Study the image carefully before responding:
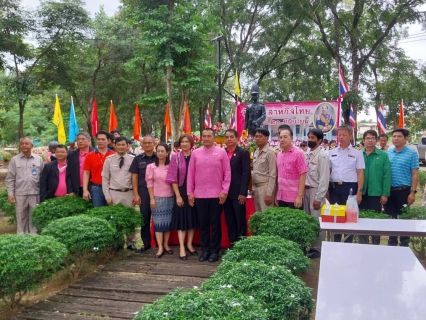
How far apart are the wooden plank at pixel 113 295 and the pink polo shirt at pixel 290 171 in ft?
6.62

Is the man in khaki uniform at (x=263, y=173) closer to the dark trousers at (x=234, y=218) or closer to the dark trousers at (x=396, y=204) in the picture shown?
the dark trousers at (x=234, y=218)

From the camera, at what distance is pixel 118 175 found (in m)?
5.50

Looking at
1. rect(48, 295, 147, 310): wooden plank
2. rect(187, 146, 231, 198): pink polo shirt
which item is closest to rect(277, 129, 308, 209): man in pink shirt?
rect(187, 146, 231, 198): pink polo shirt

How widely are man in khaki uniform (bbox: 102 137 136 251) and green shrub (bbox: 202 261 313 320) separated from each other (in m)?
2.93

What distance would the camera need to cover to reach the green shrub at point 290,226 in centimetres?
422

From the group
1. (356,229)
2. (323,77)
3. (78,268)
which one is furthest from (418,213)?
(323,77)

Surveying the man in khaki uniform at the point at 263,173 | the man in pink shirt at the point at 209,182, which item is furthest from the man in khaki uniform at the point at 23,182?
the man in khaki uniform at the point at 263,173

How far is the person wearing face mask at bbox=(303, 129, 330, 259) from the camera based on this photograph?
16.4ft

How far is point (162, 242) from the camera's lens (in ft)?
18.0

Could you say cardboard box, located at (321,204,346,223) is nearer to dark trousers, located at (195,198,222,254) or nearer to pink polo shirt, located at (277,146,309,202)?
pink polo shirt, located at (277,146,309,202)

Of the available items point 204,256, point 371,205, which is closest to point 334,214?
point 371,205

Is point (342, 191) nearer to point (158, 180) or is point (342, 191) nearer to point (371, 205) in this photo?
point (371, 205)

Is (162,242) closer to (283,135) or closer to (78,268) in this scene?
(78,268)

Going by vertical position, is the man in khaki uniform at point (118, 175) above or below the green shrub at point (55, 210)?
above
